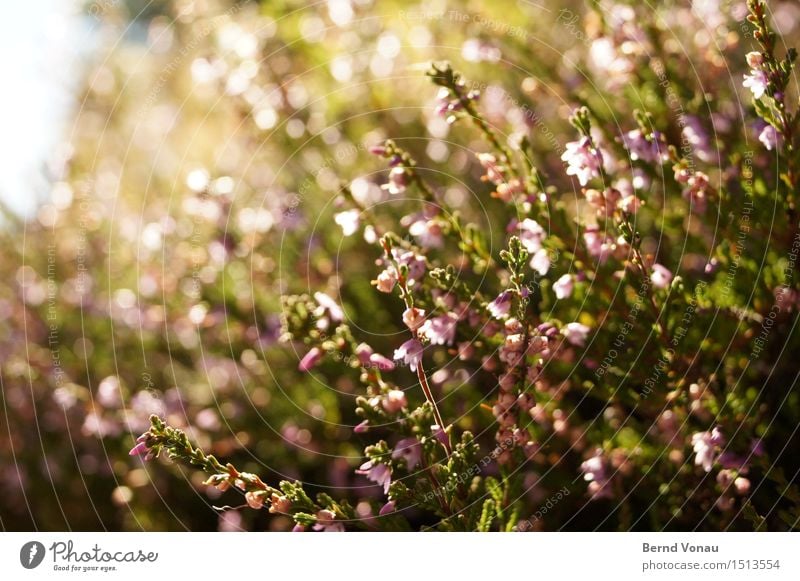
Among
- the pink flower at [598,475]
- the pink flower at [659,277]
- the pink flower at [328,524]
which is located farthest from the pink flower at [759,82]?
the pink flower at [328,524]

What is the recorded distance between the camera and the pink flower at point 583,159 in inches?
42.5

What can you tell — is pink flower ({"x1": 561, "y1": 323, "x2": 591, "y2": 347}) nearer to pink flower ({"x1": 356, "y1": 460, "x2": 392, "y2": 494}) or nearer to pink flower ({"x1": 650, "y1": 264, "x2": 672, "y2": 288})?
pink flower ({"x1": 650, "y1": 264, "x2": 672, "y2": 288})

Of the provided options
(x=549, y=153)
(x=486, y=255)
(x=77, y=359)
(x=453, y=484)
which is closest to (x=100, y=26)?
(x=77, y=359)

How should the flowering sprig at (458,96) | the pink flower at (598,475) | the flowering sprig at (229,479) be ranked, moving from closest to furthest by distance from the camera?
the flowering sprig at (229,479) < the flowering sprig at (458,96) < the pink flower at (598,475)

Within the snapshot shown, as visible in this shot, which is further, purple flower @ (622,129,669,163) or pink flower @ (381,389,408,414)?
purple flower @ (622,129,669,163)

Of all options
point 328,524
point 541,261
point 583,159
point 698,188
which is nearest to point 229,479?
point 328,524

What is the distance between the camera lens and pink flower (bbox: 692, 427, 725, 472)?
3.51ft

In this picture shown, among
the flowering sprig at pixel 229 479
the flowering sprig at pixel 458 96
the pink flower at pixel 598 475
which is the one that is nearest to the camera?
the flowering sprig at pixel 229 479
